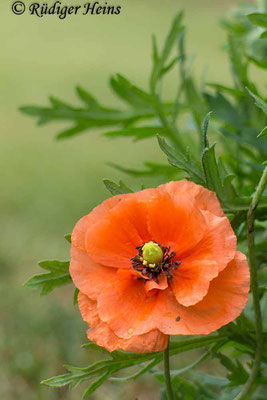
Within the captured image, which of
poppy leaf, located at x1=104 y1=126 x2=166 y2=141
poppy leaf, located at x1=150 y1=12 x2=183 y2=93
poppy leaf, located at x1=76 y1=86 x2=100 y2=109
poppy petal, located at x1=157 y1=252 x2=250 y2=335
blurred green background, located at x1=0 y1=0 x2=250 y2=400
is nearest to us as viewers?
poppy petal, located at x1=157 y1=252 x2=250 y2=335

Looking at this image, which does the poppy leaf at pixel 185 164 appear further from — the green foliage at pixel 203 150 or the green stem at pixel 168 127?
the green stem at pixel 168 127

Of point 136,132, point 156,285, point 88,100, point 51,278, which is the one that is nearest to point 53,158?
point 88,100

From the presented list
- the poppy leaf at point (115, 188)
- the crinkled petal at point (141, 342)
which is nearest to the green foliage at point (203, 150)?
the poppy leaf at point (115, 188)

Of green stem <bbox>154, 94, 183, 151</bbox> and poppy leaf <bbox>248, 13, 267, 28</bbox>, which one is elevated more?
poppy leaf <bbox>248, 13, 267, 28</bbox>

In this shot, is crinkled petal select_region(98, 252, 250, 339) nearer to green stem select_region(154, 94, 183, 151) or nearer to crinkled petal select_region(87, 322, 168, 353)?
crinkled petal select_region(87, 322, 168, 353)

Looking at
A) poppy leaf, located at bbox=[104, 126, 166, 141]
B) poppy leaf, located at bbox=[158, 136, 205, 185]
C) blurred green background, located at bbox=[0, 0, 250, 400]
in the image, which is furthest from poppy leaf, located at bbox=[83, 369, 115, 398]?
blurred green background, located at bbox=[0, 0, 250, 400]

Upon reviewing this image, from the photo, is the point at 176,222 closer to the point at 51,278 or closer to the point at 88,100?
the point at 51,278

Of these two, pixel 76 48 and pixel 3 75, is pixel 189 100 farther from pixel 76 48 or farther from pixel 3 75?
pixel 76 48
